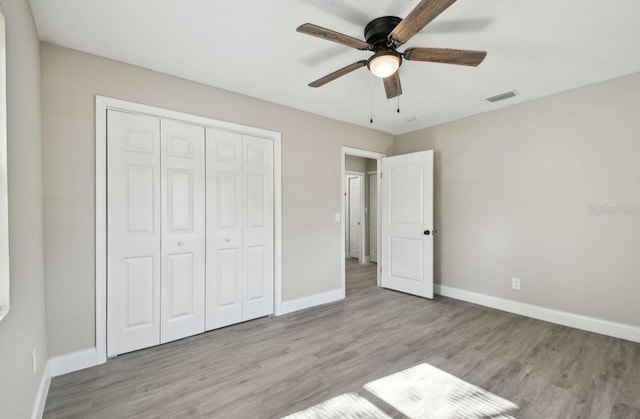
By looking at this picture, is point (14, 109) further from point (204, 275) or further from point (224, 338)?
point (224, 338)

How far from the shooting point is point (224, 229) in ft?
9.71

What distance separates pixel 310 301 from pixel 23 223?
2769mm

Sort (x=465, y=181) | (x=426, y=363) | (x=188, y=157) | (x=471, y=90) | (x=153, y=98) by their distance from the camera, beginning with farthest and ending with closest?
(x=465, y=181), (x=471, y=90), (x=188, y=157), (x=153, y=98), (x=426, y=363)

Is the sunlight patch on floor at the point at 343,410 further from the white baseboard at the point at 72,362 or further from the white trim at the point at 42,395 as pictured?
the white baseboard at the point at 72,362

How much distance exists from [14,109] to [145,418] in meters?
1.83

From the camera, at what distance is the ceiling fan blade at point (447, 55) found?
5.75 feet

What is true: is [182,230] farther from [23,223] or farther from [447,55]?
[447,55]

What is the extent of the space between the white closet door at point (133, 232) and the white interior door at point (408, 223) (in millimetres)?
3132

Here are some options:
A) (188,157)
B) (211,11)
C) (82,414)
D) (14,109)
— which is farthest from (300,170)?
(82,414)

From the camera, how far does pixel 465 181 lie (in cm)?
385

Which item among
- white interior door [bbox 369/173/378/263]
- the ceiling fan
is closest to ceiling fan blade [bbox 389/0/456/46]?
the ceiling fan

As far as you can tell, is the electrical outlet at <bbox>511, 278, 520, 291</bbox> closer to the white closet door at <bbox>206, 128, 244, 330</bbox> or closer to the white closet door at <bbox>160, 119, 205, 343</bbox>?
the white closet door at <bbox>206, 128, 244, 330</bbox>

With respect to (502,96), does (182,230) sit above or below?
below

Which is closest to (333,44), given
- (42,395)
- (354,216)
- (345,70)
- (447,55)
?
(345,70)
